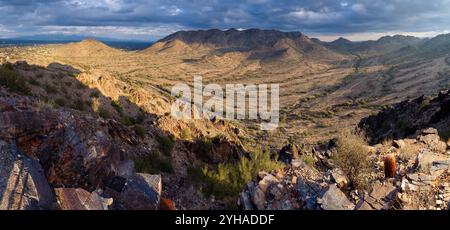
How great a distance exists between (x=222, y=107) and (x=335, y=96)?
27130mm

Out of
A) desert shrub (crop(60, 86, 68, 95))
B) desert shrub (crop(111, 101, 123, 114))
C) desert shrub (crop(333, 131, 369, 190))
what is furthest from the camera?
desert shrub (crop(111, 101, 123, 114))

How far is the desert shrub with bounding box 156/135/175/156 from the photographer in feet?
55.1

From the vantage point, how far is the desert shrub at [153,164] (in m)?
13.8

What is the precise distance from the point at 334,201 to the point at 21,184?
6.53m

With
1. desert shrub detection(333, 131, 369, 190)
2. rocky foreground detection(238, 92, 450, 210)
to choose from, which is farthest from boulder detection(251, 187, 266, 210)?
desert shrub detection(333, 131, 369, 190)

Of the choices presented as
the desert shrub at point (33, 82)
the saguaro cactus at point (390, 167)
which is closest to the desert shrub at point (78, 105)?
the desert shrub at point (33, 82)

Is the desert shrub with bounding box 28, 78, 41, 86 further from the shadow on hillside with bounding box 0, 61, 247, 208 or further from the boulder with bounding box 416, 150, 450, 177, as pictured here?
the boulder with bounding box 416, 150, 450, 177

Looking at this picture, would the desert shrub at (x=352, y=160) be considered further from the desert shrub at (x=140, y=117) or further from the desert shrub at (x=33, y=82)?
the desert shrub at (x=33, y=82)

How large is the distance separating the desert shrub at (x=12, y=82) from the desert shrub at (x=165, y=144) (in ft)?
22.1

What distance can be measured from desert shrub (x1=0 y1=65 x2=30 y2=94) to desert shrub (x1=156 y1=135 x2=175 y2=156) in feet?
22.1

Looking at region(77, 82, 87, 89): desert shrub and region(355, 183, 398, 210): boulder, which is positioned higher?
region(77, 82, 87, 89): desert shrub
